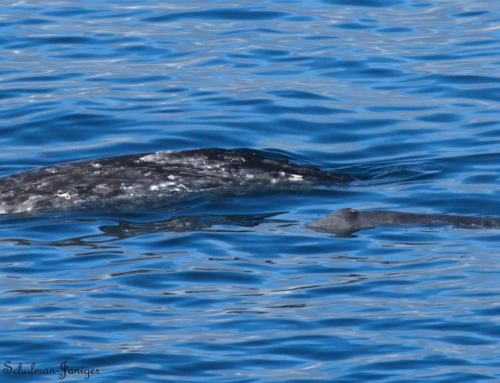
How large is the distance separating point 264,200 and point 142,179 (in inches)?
52.4

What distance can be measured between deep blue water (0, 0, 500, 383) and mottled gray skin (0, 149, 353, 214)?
1.03ft

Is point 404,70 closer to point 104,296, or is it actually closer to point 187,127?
point 187,127

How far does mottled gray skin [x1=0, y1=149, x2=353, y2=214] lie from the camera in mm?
13406

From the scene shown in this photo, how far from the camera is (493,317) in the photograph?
A: 9617 millimetres

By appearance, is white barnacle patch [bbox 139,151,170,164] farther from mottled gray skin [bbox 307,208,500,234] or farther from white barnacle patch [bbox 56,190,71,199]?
mottled gray skin [bbox 307,208,500,234]

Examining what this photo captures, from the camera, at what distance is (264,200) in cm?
1336

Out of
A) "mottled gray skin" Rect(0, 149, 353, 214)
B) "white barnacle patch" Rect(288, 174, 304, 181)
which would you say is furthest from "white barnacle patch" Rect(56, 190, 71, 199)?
"white barnacle patch" Rect(288, 174, 304, 181)

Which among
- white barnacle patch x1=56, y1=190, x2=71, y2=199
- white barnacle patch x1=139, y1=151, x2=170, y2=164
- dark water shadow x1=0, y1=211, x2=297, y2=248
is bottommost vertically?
dark water shadow x1=0, y1=211, x2=297, y2=248

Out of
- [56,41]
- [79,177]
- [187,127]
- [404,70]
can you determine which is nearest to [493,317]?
[79,177]

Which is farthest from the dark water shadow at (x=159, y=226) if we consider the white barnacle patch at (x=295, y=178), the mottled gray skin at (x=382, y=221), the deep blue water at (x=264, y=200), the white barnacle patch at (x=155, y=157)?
the white barnacle patch at (x=155, y=157)

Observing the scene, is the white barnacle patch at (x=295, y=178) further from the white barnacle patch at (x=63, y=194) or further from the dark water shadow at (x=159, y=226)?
the white barnacle patch at (x=63, y=194)

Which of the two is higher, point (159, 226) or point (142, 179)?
point (142, 179)

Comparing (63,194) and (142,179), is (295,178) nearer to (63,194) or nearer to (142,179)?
(142,179)

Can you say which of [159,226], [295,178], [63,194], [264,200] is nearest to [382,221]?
[264,200]
